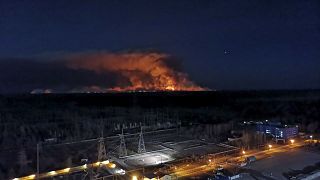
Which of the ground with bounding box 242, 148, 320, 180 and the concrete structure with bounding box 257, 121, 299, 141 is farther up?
the concrete structure with bounding box 257, 121, 299, 141

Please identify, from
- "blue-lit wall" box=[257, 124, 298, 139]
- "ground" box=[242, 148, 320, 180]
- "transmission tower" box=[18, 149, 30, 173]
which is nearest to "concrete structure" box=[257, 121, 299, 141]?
"blue-lit wall" box=[257, 124, 298, 139]

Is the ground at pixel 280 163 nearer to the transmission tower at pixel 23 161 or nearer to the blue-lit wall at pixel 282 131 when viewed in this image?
the blue-lit wall at pixel 282 131

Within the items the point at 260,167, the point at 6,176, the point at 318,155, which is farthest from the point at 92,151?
the point at 318,155

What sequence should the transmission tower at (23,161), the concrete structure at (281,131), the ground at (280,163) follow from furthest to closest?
the concrete structure at (281,131)
the transmission tower at (23,161)
the ground at (280,163)

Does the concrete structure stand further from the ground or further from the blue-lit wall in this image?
the ground

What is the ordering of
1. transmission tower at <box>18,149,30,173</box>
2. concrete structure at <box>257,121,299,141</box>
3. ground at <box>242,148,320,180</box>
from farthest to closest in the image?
concrete structure at <box>257,121,299,141</box> → transmission tower at <box>18,149,30,173</box> → ground at <box>242,148,320,180</box>

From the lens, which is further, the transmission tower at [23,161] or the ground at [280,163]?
the transmission tower at [23,161]

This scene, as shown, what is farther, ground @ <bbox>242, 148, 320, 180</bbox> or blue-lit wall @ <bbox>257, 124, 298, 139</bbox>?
blue-lit wall @ <bbox>257, 124, 298, 139</bbox>

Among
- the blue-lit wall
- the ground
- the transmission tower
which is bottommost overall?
the transmission tower

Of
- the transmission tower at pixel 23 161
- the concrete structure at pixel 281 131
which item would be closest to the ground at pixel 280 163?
the concrete structure at pixel 281 131

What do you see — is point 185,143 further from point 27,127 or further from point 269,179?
point 27,127

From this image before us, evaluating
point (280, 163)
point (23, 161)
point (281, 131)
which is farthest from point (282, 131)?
point (23, 161)
